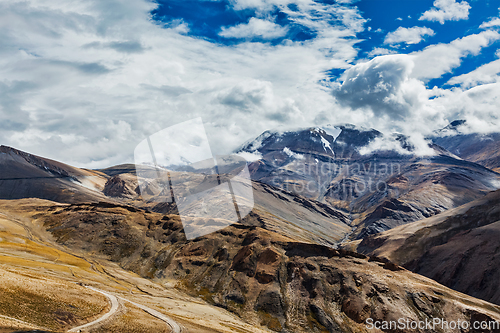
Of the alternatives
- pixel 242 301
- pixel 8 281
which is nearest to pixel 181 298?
pixel 242 301

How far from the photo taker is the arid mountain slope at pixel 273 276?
85.2 metres

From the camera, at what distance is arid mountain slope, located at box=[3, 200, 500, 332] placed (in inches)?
3356

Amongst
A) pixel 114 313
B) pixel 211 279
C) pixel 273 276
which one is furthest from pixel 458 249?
pixel 114 313

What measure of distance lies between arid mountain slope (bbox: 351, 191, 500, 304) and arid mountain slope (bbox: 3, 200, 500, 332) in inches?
1507

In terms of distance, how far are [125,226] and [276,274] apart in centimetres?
7735

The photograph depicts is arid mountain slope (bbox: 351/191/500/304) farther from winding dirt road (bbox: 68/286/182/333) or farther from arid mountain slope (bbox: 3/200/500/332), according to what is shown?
winding dirt road (bbox: 68/286/182/333)

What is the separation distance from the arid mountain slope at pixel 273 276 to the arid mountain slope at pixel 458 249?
126 ft

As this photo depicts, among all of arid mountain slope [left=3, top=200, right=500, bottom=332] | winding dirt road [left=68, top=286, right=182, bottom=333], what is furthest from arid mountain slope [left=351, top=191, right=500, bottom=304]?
winding dirt road [left=68, top=286, right=182, bottom=333]

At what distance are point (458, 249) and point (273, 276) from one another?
3624 inches

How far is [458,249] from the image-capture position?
144m

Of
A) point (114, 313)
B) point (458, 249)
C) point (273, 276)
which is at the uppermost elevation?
point (114, 313)

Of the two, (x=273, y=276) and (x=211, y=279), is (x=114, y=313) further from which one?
(x=211, y=279)

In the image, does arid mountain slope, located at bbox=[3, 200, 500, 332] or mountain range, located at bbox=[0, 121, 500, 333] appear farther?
arid mountain slope, located at bbox=[3, 200, 500, 332]

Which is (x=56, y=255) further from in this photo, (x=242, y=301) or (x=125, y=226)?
(x=242, y=301)
